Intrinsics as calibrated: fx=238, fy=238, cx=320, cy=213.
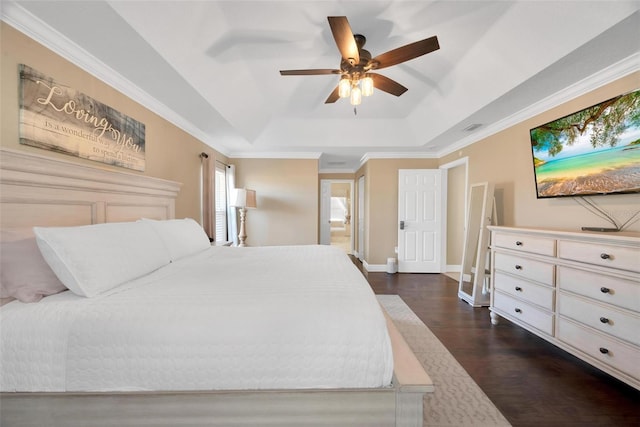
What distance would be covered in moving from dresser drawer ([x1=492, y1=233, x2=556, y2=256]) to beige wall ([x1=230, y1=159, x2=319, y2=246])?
10.1 feet

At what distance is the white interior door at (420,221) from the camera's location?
4.64 m

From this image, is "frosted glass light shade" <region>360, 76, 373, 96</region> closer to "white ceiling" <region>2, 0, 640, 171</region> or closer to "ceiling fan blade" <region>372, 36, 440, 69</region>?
"ceiling fan blade" <region>372, 36, 440, 69</region>

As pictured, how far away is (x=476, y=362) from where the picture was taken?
197 cm

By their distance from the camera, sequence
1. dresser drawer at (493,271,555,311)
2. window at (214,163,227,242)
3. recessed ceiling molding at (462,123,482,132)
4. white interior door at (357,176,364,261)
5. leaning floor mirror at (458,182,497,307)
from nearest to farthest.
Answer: dresser drawer at (493,271,555,311), leaning floor mirror at (458,182,497,307), recessed ceiling molding at (462,123,482,132), window at (214,163,227,242), white interior door at (357,176,364,261)

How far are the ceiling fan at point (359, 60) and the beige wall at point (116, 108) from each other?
146 centimetres

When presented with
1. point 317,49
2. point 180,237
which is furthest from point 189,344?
point 317,49

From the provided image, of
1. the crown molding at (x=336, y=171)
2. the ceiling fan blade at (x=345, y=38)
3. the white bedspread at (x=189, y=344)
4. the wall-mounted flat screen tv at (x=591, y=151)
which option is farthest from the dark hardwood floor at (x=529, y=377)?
the crown molding at (x=336, y=171)

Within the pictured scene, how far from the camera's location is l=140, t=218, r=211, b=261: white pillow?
6.54 ft

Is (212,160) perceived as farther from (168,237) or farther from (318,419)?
(318,419)

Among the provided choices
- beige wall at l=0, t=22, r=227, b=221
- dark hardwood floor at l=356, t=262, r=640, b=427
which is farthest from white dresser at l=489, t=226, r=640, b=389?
beige wall at l=0, t=22, r=227, b=221

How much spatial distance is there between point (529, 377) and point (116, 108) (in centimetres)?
396

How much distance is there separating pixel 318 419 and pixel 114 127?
2.56 m

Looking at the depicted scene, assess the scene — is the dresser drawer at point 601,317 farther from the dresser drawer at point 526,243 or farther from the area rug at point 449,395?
the area rug at point 449,395

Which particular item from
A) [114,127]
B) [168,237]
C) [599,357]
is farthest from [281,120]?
[599,357]
